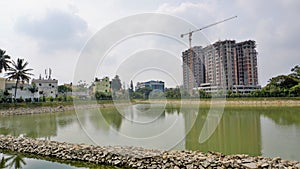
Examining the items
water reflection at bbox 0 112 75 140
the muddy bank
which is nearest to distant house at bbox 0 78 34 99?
the muddy bank

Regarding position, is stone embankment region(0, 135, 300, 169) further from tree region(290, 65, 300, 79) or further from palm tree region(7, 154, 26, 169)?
tree region(290, 65, 300, 79)

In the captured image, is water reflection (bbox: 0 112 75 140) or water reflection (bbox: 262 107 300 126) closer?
water reflection (bbox: 0 112 75 140)

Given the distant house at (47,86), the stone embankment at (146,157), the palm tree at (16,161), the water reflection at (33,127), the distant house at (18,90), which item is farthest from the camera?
the distant house at (47,86)

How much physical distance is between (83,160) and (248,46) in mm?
40544

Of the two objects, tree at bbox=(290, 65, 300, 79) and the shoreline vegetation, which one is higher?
tree at bbox=(290, 65, 300, 79)

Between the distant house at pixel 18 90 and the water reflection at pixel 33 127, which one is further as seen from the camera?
the distant house at pixel 18 90

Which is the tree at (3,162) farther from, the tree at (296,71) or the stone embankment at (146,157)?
the tree at (296,71)

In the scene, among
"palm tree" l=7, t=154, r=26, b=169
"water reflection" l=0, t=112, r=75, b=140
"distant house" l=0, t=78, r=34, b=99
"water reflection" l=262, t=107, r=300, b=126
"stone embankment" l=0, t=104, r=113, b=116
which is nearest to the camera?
"palm tree" l=7, t=154, r=26, b=169

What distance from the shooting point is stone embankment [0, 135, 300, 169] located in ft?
12.9

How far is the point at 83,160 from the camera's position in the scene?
16.6ft

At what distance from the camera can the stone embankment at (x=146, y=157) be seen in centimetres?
392

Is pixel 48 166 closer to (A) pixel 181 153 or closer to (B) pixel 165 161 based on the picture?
(B) pixel 165 161

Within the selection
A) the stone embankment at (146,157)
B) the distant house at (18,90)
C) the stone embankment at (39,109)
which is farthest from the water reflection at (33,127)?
the distant house at (18,90)

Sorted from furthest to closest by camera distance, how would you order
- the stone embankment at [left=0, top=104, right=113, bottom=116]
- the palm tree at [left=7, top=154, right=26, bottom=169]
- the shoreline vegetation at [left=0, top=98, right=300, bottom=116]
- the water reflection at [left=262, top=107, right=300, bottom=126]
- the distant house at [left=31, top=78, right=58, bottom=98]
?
the distant house at [left=31, top=78, right=58, bottom=98] < the shoreline vegetation at [left=0, top=98, right=300, bottom=116] < the stone embankment at [left=0, top=104, right=113, bottom=116] < the water reflection at [left=262, top=107, right=300, bottom=126] < the palm tree at [left=7, top=154, right=26, bottom=169]
